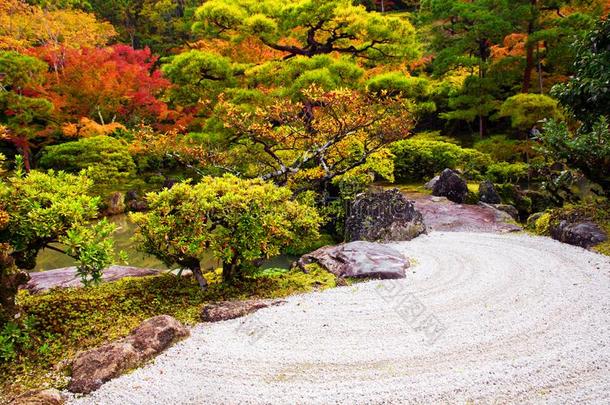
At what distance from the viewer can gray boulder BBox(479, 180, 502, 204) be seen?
38.4 ft

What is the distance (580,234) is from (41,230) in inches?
311

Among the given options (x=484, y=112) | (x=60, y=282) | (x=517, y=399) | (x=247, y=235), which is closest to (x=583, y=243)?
(x=517, y=399)

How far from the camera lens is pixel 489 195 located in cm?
1171

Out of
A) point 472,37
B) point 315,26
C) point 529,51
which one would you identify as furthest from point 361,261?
point 529,51

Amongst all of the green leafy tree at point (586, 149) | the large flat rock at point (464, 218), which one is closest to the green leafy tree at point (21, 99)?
the large flat rock at point (464, 218)

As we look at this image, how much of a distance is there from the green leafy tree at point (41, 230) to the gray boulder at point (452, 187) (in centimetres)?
961

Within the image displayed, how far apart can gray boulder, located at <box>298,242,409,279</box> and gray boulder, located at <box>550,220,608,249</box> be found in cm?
304

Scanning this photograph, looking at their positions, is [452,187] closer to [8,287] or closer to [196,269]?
[196,269]

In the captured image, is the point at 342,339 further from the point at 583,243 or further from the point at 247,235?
the point at 583,243

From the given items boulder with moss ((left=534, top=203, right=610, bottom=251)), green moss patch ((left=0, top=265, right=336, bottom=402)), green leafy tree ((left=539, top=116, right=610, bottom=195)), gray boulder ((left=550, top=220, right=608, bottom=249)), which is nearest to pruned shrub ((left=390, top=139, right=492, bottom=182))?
boulder with moss ((left=534, top=203, right=610, bottom=251))

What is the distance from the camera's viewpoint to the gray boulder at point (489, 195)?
11.7 m

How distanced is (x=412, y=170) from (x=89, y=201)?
12.6 meters

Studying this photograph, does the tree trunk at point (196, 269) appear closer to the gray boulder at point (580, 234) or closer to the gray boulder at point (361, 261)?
the gray boulder at point (361, 261)

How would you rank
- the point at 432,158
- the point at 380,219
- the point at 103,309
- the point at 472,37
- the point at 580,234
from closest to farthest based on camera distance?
the point at 103,309 → the point at 580,234 → the point at 380,219 → the point at 432,158 → the point at 472,37
